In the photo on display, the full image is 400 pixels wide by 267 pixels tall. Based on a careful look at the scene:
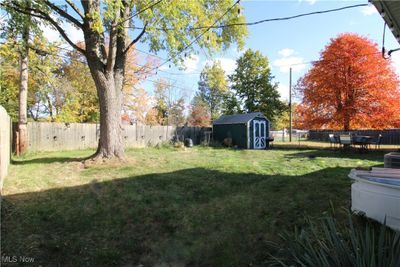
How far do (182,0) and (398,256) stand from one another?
7.14m

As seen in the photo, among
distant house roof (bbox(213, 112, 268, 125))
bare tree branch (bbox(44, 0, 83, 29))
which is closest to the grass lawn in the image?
bare tree branch (bbox(44, 0, 83, 29))

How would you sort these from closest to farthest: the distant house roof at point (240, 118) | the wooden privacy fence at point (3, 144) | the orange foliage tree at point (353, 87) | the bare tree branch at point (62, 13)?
1. the wooden privacy fence at point (3, 144)
2. the bare tree branch at point (62, 13)
3. the orange foliage tree at point (353, 87)
4. the distant house roof at point (240, 118)

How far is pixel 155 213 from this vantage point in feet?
16.2

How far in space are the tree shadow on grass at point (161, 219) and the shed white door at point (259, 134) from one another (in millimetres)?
10690

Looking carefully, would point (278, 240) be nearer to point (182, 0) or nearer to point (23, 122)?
point (182, 0)

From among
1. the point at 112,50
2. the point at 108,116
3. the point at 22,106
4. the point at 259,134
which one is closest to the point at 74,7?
the point at 112,50

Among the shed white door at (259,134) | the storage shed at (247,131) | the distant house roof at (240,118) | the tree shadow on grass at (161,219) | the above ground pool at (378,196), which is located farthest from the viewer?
the distant house roof at (240,118)

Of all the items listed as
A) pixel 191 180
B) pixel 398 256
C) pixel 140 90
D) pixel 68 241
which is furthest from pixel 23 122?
pixel 140 90

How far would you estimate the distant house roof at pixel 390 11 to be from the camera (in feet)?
11.2

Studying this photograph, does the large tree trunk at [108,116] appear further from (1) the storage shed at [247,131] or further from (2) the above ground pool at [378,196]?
(1) the storage shed at [247,131]

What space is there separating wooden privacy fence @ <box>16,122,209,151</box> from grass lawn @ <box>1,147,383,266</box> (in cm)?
435

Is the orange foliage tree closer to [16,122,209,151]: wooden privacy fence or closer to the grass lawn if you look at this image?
[16,122,209,151]: wooden privacy fence
